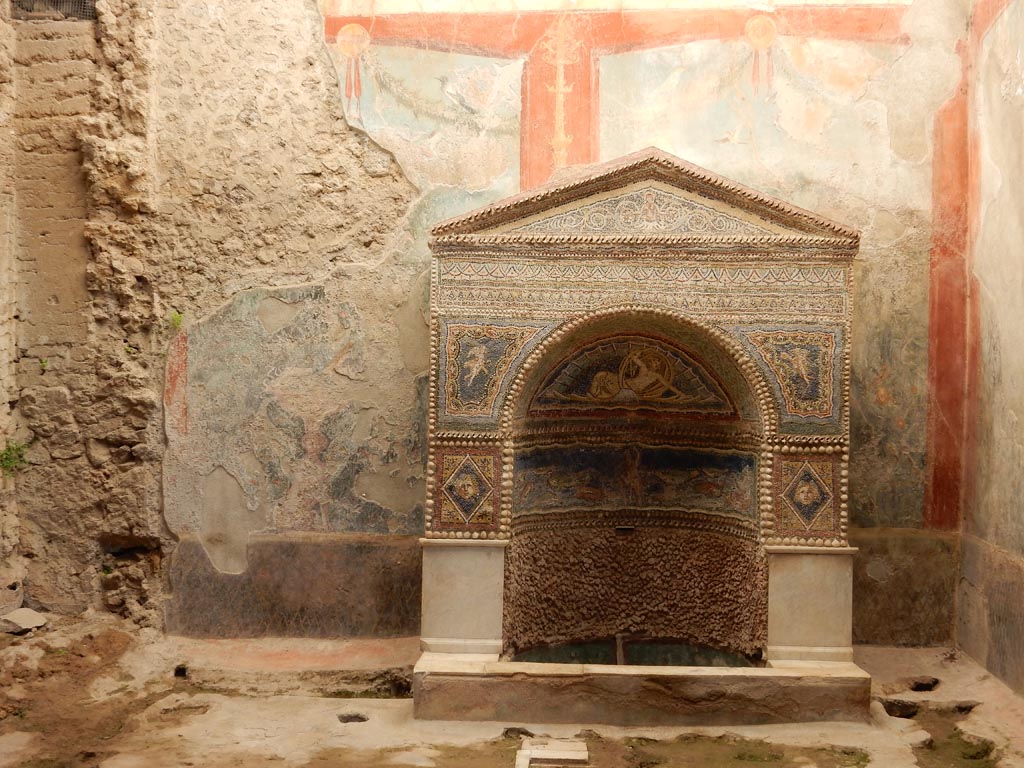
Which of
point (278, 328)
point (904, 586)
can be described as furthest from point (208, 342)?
point (904, 586)

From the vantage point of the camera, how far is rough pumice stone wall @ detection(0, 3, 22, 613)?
4.79 meters

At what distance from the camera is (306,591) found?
4930 millimetres

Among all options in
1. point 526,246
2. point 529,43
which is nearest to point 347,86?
point 529,43

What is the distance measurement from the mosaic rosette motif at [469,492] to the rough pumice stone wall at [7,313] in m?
2.45

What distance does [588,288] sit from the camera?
13.3 ft

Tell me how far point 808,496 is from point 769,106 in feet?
7.36

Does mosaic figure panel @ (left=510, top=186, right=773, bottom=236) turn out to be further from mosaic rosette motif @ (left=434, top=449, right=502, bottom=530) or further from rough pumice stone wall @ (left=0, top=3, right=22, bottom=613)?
rough pumice stone wall @ (left=0, top=3, right=22, bottom=613)

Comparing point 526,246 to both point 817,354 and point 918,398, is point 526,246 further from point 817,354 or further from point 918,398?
point 918,398

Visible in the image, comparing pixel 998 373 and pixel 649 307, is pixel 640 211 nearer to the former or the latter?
pixel 649 307

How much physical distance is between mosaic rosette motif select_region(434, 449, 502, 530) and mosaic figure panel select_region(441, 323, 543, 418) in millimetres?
190

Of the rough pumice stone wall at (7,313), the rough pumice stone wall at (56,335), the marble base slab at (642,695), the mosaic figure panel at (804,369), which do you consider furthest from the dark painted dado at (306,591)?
the mosaic figure panel at (804,369)

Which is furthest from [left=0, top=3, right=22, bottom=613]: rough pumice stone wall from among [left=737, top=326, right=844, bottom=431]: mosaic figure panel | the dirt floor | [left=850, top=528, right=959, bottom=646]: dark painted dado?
[left=850, top=528, right=959, bottom=646]: dark painted dado

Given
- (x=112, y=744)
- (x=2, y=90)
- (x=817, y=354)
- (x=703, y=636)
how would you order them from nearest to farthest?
(x=112, y=744) → (x=817, y=354) → (x=703, y=636) → (x=2, y=90)

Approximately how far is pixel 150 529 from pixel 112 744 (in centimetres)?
147
